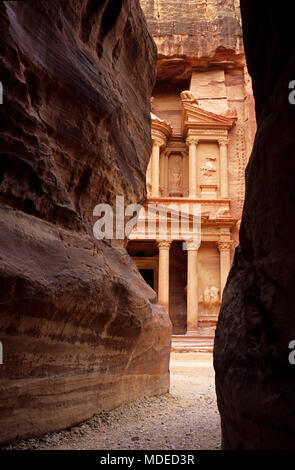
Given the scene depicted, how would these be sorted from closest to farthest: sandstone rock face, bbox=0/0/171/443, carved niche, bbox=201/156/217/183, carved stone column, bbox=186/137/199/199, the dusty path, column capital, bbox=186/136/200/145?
sandstone rock face, bbox=0/0/171/443 → the dusty path → carved stone column, bbox=186/137/199/199 → carved niche, bbox=201/156/217/183 → column capital, bbox=186/136/200/145

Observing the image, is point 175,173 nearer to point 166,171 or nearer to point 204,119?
point 166,171

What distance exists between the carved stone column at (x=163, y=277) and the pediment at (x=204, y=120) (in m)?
6.96

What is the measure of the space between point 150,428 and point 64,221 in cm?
216

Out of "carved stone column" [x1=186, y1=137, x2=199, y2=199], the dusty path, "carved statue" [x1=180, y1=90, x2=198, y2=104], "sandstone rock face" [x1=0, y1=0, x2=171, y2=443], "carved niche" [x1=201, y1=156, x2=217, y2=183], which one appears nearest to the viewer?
"sandstone rock face" [x1=0, y1=0, x2=171, y2=443]

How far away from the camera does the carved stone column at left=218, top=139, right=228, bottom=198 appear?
71.2 feet

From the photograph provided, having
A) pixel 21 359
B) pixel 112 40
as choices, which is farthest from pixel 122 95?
pixel 21 359

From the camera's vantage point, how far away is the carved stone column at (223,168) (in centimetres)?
2170

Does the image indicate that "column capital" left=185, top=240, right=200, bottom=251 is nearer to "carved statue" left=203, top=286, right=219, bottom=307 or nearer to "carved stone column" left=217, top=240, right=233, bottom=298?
"carved stone column" left=217, top=240, right=233, bottom=298

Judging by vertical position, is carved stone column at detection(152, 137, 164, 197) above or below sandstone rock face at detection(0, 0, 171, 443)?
above

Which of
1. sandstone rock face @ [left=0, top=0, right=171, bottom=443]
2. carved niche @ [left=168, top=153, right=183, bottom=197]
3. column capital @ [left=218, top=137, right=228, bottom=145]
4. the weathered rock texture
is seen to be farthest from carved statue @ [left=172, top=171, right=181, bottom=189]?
the weathered rock texture

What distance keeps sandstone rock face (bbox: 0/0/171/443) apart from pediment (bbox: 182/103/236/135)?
57.7ft

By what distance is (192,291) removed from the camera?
1961cm

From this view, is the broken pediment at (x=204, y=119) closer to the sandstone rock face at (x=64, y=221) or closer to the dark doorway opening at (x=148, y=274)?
the dark doorway opening at (x=148, y=274)
